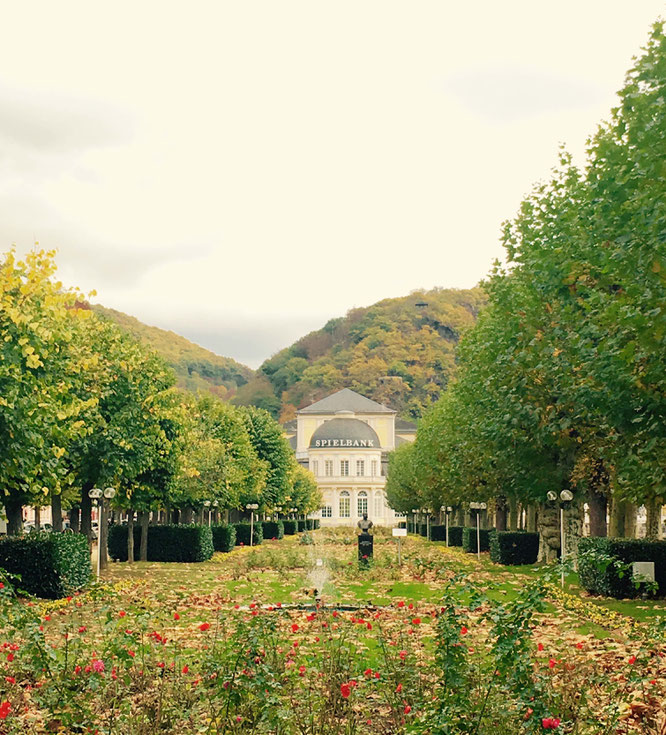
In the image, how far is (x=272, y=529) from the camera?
6253 centimetres

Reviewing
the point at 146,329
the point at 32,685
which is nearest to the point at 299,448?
the point at 146,329

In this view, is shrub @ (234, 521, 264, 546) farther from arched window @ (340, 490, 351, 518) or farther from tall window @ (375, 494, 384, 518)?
tall window @ (375, 494, 384, 518)

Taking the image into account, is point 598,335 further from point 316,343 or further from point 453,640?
point 316,343

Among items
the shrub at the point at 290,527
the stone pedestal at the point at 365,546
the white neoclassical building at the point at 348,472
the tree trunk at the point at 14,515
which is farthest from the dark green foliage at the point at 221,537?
the white neoclassical building at the point at 348,472

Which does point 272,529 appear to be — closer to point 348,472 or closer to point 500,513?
point 500,513

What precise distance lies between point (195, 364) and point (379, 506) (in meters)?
33.6

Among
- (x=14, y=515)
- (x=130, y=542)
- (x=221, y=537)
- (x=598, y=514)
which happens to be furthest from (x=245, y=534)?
(x=598, y=514)

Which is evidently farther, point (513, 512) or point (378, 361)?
point (378, 361)

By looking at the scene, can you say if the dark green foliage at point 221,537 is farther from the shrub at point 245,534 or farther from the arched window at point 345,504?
the arched window at point 345,504

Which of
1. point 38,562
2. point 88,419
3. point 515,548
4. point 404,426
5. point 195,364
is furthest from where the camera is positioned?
point 404,426

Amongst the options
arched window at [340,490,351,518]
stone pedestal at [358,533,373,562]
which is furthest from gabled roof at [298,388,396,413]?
stone pedestal at [358,533,373,562]

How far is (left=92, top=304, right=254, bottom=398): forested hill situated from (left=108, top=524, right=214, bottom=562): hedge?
247ft

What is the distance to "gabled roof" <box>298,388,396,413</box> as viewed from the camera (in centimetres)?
14238

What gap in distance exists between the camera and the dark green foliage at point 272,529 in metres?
61.0
